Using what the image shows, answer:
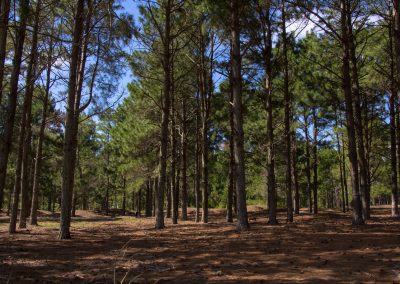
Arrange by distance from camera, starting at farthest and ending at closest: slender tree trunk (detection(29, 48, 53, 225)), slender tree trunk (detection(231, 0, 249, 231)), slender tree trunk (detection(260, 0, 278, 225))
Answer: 1. slender tree trunk (detection(29, 48, 53, 225))
2. slender tree trunk (detection(260, 0, 278, 225))
3. slender tree trunk (detection(231, 0, 249, 231))

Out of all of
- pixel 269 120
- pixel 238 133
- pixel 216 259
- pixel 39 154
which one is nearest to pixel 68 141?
pixel 238 133

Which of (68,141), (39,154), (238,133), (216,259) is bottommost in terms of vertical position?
(216,259)

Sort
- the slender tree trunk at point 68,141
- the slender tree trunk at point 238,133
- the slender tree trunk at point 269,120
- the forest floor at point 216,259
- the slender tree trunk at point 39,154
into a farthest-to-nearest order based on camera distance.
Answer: the slender tree trunk at point 39,154, the slender tree trunk at point 269,120, the slender tree trunk at point 238,133, the slender tree trunk at point 68,141, the forest floor at point 216,259

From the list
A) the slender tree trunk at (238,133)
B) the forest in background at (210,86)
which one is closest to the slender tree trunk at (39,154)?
the forest in background at (210,86)

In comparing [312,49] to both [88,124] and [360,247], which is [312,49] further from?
[88,124]

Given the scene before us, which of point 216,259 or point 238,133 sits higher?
point 238,133

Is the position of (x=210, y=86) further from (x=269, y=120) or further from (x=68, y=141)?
(x=68, y=141)

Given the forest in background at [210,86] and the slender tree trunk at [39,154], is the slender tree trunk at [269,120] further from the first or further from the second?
the slender tree trunk at [39,154]

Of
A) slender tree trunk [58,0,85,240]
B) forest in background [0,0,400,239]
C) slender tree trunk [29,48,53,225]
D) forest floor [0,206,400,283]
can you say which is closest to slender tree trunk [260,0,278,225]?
forest in background [0,0,400,239]

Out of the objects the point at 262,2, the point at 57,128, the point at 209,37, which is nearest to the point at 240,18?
the point at 262,2

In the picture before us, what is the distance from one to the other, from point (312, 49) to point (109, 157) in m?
26.0

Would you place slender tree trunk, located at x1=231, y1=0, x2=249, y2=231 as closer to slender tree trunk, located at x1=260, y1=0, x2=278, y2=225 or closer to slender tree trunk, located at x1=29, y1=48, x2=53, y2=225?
slender tree trunk, located at x1=260, y1=0, x2=278, y2=225

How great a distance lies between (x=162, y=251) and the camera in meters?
8.41

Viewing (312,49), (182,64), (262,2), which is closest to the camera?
(262,2)
